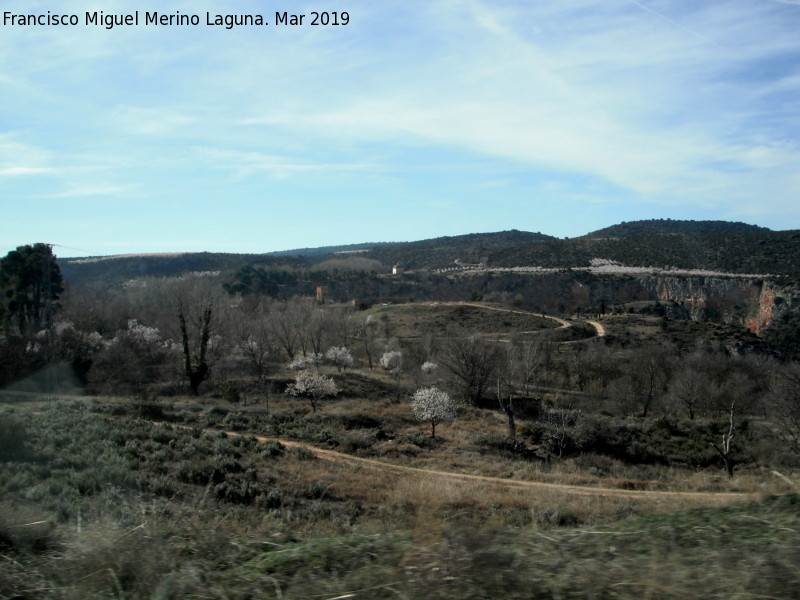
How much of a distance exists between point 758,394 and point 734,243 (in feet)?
140

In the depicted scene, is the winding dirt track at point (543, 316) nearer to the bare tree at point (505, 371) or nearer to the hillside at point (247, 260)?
the bare tree at point (505, 371)

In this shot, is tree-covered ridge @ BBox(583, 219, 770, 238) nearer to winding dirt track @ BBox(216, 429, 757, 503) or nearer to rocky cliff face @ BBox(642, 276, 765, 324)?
rocky cliff face @ BBox(642, 276, 765, 324)

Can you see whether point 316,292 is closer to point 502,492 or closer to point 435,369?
point 435,369

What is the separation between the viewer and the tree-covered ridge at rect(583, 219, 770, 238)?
9281 cm

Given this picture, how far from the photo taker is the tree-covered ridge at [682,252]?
70062 millimetres

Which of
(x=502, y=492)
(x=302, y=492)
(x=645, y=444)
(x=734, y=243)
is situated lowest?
(x=645, y=444)

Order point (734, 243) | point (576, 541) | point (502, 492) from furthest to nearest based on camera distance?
point (734, 243), point (502, 492), point (576, 541)

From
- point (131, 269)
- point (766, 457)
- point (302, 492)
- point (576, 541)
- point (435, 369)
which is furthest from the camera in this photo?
point (131, 269)

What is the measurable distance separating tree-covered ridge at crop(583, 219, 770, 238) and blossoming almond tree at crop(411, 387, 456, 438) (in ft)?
244

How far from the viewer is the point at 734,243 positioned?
7619cm

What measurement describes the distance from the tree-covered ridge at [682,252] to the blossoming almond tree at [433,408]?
5236 cm

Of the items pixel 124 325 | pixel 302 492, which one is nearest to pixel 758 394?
pixel 302 492

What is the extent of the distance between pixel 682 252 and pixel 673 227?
28.9 metres

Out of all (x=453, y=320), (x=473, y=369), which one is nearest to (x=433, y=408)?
(x=473, y=369)
